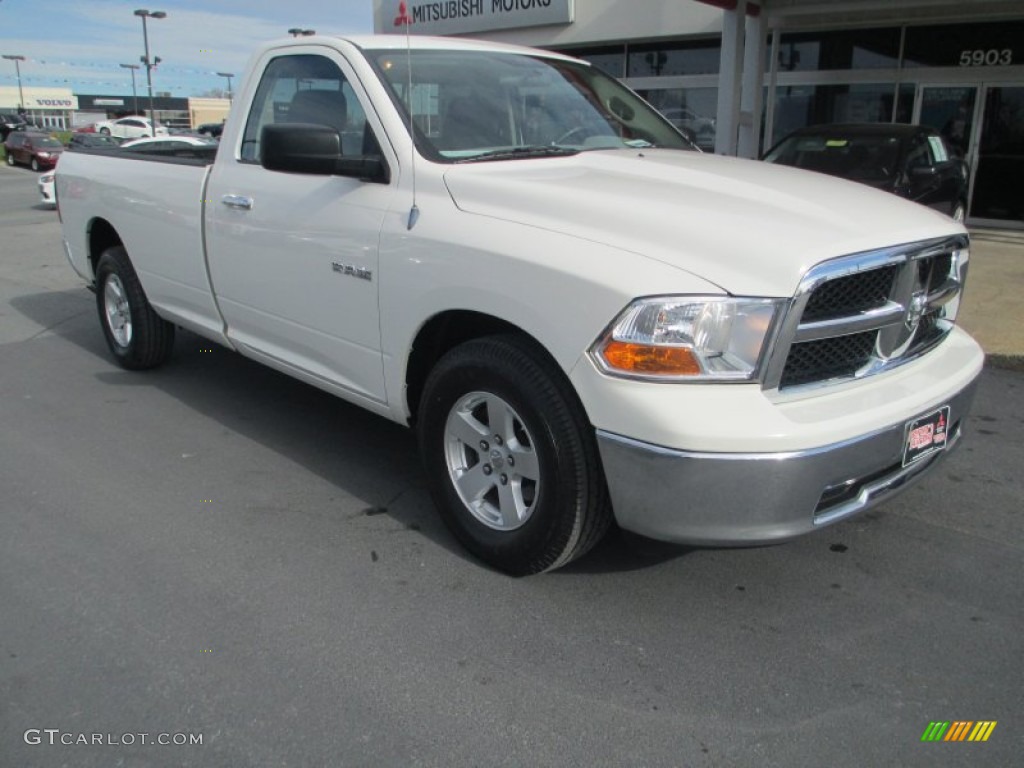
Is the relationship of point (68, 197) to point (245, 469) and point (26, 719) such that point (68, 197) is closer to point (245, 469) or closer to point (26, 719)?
point (245, 469)

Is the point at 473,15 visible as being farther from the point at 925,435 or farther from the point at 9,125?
the point at 9,125

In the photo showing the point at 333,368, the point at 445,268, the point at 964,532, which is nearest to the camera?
the point at 445,268

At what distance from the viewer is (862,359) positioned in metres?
3.01

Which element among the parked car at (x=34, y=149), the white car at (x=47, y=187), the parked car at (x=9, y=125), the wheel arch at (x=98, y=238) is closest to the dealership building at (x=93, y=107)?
the parked car at (x=9, y=125)

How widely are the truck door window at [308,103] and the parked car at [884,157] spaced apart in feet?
24.3

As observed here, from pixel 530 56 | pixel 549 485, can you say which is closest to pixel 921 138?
pixel 530 56

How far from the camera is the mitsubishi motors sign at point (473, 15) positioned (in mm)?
16906

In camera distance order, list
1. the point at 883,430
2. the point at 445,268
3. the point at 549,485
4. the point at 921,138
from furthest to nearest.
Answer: the point at 921,138, the point at 445,268, the point at 549,485, the point at 883,430

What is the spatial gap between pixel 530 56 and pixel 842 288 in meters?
2.38

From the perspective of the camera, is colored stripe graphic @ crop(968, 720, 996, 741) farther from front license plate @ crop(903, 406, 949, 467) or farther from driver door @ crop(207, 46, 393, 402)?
driver door @ crop(207, 46, 393, 402)

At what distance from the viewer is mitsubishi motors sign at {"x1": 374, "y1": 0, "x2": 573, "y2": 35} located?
666 inches

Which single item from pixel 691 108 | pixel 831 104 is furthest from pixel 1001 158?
pixel 691 108

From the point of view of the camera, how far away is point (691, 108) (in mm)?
16172

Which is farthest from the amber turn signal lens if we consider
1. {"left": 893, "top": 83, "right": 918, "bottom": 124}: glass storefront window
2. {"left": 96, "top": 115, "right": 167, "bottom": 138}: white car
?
{"left": 96, "top": 115, "right": 167, "bottom": 138}: white car
